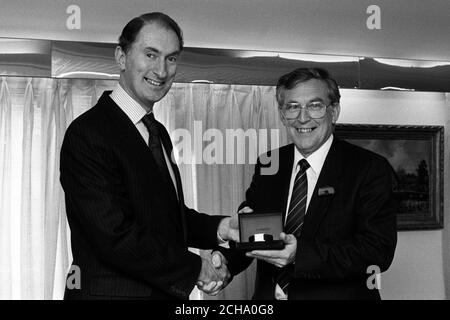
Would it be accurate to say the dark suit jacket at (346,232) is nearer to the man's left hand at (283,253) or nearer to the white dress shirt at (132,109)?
the man's left hand at (283,253)

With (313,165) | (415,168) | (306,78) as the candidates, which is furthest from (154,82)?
(415,168)

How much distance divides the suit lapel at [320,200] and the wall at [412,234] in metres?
2.89

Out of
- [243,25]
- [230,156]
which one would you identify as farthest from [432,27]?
[230,156]

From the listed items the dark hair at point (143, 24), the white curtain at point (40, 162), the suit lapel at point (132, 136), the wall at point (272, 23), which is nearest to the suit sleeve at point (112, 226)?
the suit lapel at point (132, 136)

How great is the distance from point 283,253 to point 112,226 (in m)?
0.64

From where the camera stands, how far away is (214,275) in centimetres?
259

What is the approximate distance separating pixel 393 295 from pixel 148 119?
11.9 feet

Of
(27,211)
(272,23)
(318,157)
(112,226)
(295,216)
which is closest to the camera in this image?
(112,226)

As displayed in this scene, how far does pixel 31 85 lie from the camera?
15.8ft

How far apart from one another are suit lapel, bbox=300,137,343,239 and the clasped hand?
37 cm

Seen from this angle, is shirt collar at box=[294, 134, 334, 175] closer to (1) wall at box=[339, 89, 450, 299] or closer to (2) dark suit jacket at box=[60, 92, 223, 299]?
(2) dark suit jacket at box=[60, 92, 223, 299]

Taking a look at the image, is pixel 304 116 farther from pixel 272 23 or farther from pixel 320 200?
pixel 272 23

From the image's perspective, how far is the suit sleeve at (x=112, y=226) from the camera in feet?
7.54
